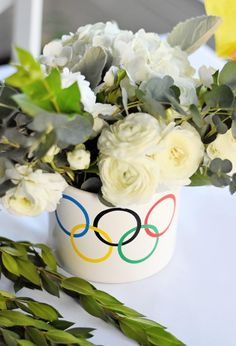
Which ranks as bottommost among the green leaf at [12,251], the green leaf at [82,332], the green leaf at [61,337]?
the green leaf at [82,332]

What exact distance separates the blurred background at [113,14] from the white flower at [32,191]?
234 centimetres

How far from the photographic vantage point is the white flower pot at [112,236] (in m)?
0.80

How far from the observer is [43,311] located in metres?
0.75

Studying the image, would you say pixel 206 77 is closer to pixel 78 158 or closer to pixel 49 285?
pixel 78 158

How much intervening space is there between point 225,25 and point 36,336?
475mm

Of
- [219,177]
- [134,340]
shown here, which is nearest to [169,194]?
[219,177]

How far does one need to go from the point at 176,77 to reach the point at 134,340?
293 millimetres

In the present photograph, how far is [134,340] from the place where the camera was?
764 mm

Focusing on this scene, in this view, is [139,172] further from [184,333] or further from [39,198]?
[184,333]

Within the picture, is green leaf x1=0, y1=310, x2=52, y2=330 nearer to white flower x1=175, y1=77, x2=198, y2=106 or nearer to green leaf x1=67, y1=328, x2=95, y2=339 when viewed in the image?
green leaf x1=67, y1=328, x2=95, y2=339

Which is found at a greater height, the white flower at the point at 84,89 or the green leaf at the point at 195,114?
the white flower at the point at 84,89

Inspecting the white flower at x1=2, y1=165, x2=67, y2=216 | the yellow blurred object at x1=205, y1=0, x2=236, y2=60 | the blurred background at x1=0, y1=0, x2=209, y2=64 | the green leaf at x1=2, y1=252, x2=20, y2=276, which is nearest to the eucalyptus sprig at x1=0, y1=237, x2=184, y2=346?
the green leaf at x1=2, y1=252, x2=20, y2=276

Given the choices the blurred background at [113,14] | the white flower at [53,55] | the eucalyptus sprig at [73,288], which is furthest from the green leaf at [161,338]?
the blurred background at [113,14]

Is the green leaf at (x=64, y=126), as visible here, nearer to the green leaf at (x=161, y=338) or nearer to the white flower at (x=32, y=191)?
the white flower at (x=32, y=191)
